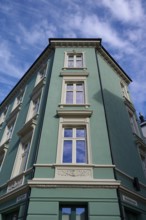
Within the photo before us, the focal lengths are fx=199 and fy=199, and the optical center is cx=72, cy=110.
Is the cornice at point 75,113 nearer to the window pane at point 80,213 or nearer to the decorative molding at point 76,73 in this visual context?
the decorative molding at point 76,73

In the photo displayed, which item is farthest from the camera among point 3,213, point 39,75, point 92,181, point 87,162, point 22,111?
point 39,75

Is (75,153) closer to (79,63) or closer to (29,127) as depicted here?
(29,127)

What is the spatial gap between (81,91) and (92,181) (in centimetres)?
624

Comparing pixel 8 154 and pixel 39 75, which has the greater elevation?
pixel 39 75

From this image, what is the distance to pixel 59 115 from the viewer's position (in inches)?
430

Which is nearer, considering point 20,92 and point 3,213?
point 3,213

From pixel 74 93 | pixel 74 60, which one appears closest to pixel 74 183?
pixel 74 93

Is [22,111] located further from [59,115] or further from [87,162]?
[87,162]

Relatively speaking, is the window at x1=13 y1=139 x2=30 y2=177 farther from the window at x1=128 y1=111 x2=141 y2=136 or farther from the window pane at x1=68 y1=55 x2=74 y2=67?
the window at x1=128 y1=111 x2=141 y2=136

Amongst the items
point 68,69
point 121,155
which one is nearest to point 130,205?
point 121,155

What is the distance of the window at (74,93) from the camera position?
12273 mm

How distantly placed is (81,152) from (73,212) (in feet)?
8.81

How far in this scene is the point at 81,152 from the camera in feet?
31.6

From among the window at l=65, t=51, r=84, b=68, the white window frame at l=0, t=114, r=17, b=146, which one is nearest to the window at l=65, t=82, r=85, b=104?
the window at l=65, t=51, r=84, b=68
